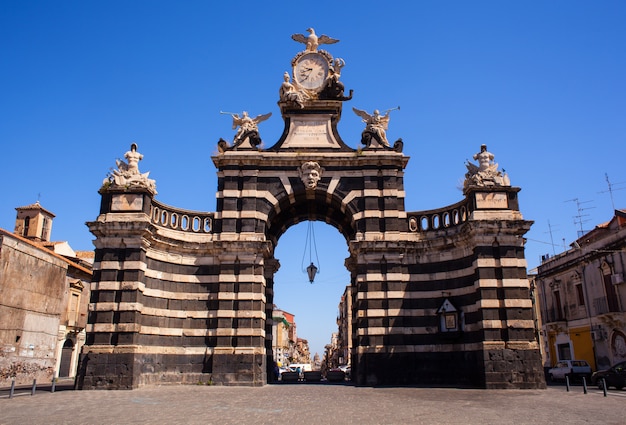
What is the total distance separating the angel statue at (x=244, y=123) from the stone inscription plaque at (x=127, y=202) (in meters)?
6.48

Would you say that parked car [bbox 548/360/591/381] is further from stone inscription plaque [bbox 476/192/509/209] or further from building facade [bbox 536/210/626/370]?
stone inscription plaque [bbox 476/192/509/209]

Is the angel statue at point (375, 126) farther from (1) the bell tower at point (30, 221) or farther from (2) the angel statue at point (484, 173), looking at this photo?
(1) the bell tower at point (30, 221)

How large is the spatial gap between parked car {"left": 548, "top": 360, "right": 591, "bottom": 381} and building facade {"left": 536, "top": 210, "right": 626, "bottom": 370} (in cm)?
495

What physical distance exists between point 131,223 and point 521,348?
1921 centimetres

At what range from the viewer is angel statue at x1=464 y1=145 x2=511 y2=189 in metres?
27.3

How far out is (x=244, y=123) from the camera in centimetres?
3056

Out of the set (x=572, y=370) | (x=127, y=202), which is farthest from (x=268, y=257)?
(x=572, y=370)

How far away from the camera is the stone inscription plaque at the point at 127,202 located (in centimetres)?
2662

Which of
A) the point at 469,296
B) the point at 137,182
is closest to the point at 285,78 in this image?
the point at 137,182

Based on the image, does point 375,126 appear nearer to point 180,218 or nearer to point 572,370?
point 180,218

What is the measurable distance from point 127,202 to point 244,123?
7975mm

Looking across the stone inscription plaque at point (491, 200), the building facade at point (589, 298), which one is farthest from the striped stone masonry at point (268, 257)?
the building facade at point (589, 298)

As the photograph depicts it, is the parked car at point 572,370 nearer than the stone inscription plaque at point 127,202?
No

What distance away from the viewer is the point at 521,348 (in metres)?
24.9
